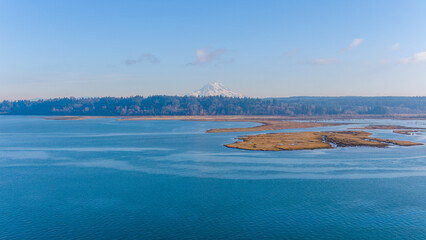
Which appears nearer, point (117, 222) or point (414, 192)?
point (117, 222)

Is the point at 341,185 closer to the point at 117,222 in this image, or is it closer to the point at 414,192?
the point at 414,192

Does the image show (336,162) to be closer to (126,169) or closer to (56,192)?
(126,169)

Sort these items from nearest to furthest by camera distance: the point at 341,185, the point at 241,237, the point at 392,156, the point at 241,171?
the point at 241,237 < the point at 341,185 < the point at 241,171 < the point at 392,156

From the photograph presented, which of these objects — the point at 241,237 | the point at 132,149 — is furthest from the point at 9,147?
the point at 241,237

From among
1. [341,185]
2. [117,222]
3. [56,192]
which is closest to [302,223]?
[341,185]

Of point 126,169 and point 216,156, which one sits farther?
point 216,156

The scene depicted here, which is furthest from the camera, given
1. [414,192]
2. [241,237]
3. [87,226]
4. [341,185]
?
[341,185]
